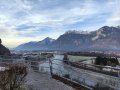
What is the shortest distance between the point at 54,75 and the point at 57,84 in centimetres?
389

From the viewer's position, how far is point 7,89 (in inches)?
577

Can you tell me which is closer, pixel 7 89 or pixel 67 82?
pixel 7 89

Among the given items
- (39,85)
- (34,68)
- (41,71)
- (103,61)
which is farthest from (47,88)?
(103,61)

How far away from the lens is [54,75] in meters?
23.2

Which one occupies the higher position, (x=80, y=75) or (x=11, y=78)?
(x=11, y=78)

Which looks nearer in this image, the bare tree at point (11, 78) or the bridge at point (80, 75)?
the bare tree at point (11, 78)

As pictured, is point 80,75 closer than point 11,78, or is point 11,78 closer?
point 11,78

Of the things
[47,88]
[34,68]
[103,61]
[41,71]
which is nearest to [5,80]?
[47,88]

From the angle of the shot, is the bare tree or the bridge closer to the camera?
the bare tree

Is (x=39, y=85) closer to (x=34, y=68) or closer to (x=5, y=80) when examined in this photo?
(x=5, y=80)

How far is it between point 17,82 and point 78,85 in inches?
174

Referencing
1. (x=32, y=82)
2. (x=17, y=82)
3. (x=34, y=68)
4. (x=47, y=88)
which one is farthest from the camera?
(x=34, y=68)

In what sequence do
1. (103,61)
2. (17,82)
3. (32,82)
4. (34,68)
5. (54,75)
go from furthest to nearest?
(103,61) → (34,68) → (54,75) → (32,82) → (17,82)

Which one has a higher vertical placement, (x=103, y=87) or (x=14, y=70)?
(x=14, y=70)
